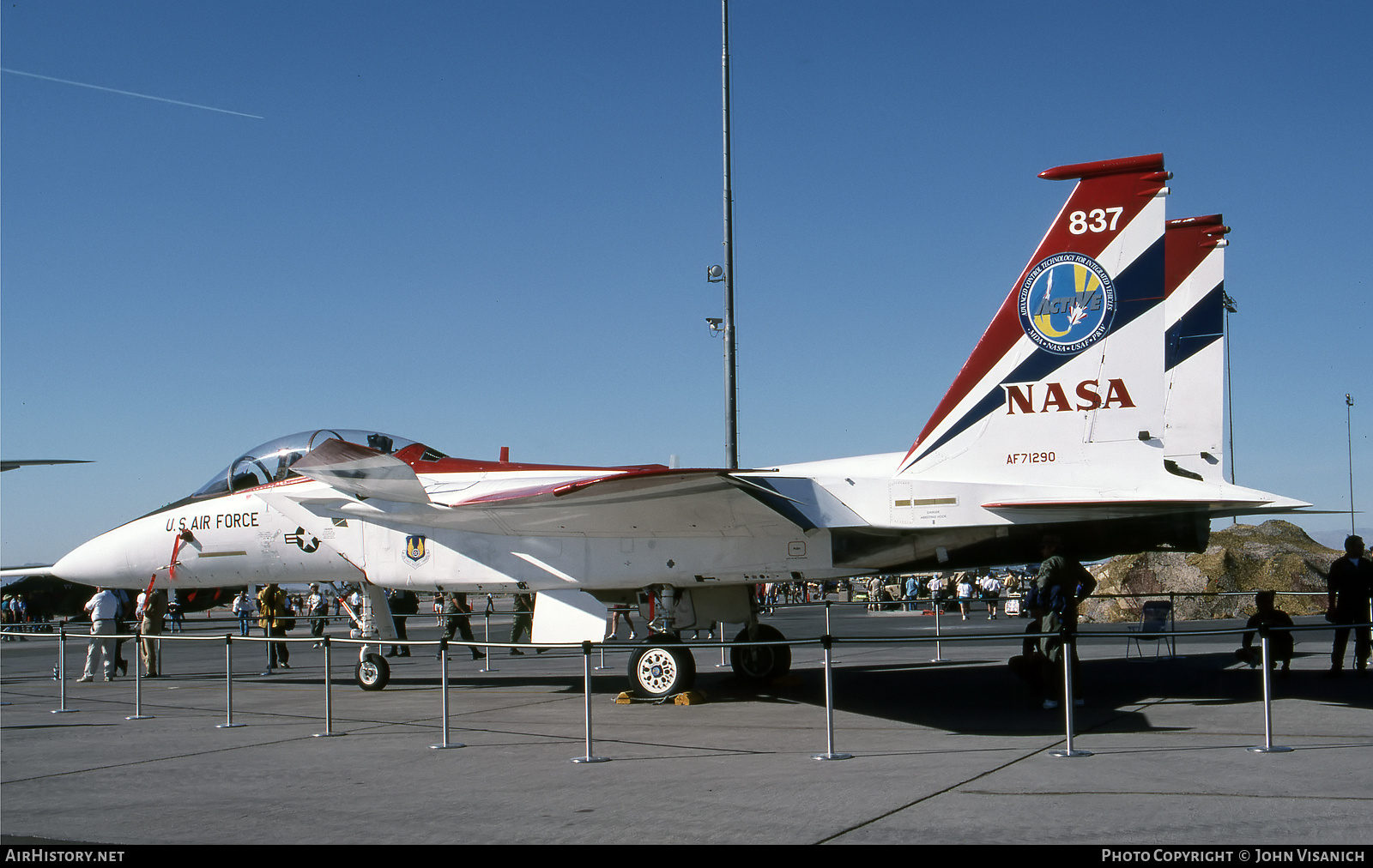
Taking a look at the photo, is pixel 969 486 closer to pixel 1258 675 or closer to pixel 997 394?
pixel 997 394

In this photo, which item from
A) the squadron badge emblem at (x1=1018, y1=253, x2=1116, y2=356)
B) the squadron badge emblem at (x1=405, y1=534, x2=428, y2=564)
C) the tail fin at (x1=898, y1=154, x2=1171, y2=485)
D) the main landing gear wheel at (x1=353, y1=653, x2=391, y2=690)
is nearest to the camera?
the tail fin at (x1=898, y1=154, x2=1171, y2=485)

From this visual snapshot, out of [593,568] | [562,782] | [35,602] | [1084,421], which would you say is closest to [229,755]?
[562,782]

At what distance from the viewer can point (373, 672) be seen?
13.0 m

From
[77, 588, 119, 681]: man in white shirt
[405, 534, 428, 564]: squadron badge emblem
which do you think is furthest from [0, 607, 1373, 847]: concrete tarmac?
[77, 588, 119, 681]: man in white shirt

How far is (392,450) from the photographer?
12867mm

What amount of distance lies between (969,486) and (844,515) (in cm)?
119

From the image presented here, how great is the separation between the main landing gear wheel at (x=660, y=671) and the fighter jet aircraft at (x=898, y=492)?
0.8 inches

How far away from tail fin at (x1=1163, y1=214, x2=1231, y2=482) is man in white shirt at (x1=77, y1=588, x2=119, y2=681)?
14.3m

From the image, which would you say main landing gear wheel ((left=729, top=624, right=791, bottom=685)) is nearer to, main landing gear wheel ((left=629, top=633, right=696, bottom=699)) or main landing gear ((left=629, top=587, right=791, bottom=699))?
main landing gear ((left=629, top=587, right=791, bottom=699))

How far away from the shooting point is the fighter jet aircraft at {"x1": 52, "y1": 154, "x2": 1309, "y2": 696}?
9.45 m

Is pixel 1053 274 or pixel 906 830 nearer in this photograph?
pixel 906 830

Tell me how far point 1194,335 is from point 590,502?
7444 mm

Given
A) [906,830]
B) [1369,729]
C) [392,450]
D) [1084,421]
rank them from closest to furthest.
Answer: [906,830]
[1369,729]
[1084,421]
[392,450]

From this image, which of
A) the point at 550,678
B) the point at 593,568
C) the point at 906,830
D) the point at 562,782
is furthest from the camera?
the point at 550,678
